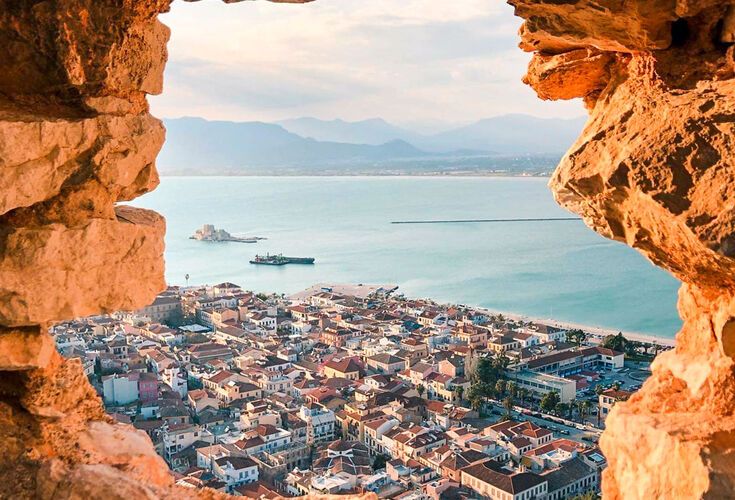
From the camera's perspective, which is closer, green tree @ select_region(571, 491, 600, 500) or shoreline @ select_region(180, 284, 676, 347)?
green tree @ select_region(571, 491, 600, 500)

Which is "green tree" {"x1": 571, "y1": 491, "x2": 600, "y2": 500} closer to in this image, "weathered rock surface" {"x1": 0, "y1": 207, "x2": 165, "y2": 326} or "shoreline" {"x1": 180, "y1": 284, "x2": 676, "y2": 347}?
"weathered rock surface" {"x1": 0, "y1": 207, "x2": 165, "y2": 326}

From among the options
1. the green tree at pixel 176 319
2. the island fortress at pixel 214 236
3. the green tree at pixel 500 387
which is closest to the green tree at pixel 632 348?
the green tree at pixel 500 387

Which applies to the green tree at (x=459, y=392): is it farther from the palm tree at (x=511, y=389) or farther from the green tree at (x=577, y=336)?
the green tree at (x=577, y=336)

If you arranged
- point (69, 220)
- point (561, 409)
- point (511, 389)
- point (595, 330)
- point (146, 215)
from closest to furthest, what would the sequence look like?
point (69, 220), point (146, 215), point (561, 409), point (511, 389), point (595, 330)

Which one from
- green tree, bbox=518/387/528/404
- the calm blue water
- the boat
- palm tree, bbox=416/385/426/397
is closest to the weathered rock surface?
palm tree, bbox=416/385/426/397

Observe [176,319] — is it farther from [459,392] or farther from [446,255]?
[446,255]

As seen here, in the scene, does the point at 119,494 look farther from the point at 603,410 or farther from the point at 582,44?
the point at 603,410

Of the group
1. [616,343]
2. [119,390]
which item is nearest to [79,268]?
[119,390]
